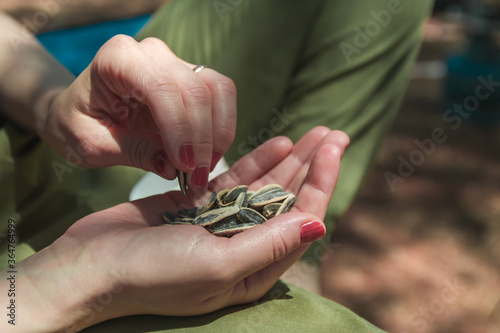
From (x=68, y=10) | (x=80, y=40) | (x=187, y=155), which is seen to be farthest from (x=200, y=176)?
(x=68, y=10)

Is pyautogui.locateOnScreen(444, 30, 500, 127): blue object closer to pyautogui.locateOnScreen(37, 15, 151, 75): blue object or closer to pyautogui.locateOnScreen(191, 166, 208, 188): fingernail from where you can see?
pyautogui.locateOnScreen(37, 15, 151, 75): blue object

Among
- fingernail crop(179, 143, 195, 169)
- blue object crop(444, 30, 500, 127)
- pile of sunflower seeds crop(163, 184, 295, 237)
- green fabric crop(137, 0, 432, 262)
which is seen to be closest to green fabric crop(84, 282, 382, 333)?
pile of sunflower seeds crop(163, 184, 295, 237)

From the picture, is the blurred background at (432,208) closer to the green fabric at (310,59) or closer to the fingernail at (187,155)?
the green fabric at (310,59)

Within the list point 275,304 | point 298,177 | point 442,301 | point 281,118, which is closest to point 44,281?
point 275,304

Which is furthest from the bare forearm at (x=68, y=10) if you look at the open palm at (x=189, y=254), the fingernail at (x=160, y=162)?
the open palm at (x=189, y=254)

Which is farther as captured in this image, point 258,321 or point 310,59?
point 310,59

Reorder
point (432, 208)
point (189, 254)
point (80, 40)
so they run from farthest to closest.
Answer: point (432, 208)
point (80, 40)
point (189, 254)

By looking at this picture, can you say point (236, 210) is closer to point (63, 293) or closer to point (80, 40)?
point (63, 293)
